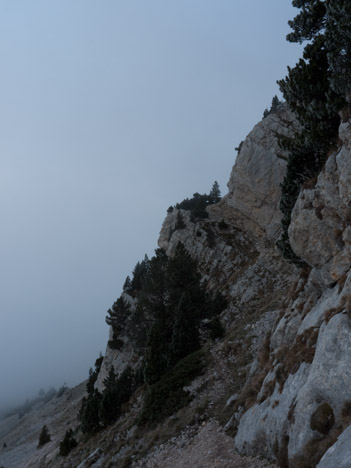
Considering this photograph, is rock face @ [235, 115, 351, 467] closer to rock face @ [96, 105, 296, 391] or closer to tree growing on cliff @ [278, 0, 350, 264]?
tree growing on cliff @ [278, 0, 350, 264]

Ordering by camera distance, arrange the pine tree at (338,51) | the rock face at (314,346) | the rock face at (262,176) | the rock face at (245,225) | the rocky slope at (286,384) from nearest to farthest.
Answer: the rock face at (314,346) → the rocky slope at (286,384) → the pine tree at (338,51) → the rock face at (245,225) → the rock face at (262,176)

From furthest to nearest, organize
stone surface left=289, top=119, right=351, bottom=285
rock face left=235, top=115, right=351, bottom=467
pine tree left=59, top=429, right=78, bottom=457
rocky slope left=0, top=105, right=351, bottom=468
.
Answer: pine tree left=59, top=429, right=78, bottom=457
stone surface left=289, top=119, right=351, bottom=285
rocky slope left=0, top=105, right=351, bottom=468
rock face left=235, top=115, right=351, bottom=467

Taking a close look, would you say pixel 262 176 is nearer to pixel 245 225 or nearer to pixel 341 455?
pixel 245 225

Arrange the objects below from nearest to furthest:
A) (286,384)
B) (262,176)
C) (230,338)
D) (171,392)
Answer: (286,384), (171,392), (230,338), (262,176)

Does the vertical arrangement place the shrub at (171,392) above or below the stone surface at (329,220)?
below

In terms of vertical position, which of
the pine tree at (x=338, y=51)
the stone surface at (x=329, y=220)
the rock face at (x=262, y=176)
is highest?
the rock face at (x=262, y=176)

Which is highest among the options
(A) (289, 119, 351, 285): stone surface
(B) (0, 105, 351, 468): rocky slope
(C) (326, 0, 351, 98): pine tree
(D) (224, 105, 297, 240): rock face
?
(D) (224, 105, 297, 240): rock face

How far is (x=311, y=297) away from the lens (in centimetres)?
1666

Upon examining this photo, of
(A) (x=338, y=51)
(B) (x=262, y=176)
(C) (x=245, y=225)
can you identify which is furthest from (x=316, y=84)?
(C) (x=245, y=225)

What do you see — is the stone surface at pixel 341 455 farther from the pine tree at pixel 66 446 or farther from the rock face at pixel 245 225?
the rock face at pixel 245 225

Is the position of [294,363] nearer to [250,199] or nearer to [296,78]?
[296,78]

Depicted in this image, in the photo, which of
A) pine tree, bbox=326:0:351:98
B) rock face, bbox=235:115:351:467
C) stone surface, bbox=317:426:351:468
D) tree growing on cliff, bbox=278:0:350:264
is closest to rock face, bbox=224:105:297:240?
tree growing on cliff, bbox=278:0:350:264

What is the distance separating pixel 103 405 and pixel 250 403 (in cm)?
1930

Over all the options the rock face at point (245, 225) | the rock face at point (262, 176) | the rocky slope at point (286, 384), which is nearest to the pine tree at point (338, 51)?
the rocky slope at point (286, 384)
